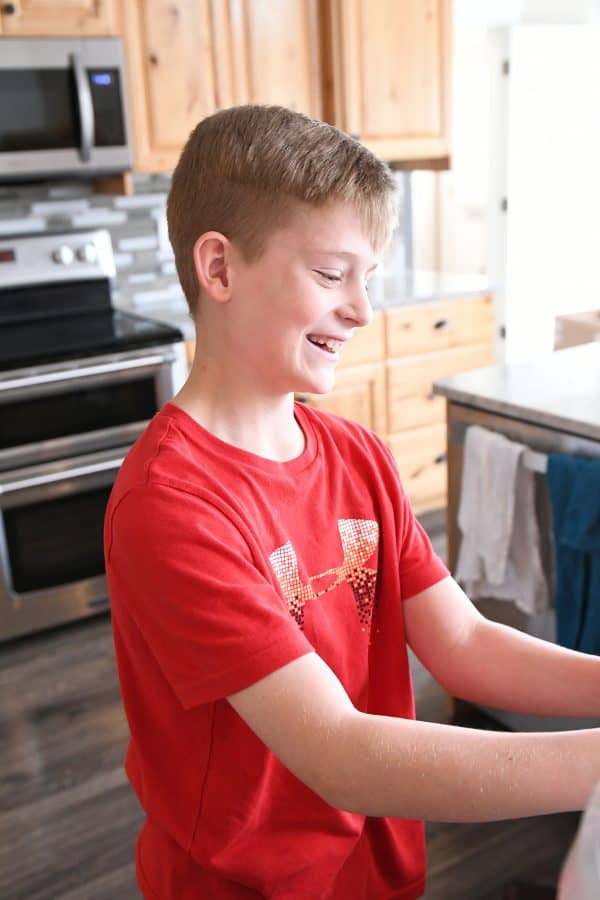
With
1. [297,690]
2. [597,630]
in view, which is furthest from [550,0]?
[297,690]

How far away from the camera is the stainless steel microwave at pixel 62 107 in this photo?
267 cm

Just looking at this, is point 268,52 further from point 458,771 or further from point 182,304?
point 458,771

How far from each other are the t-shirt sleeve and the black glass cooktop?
193 cm

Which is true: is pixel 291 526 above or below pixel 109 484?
above

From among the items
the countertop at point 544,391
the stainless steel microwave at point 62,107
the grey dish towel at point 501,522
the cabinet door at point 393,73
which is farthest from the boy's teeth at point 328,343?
the cabinet door at point 393,73

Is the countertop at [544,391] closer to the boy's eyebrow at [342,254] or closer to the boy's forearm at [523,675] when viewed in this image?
the boy's forearm at [523,675]

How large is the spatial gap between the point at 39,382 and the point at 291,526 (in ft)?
6.21

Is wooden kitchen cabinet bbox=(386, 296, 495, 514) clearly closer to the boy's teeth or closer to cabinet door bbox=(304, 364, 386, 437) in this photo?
cabinet door bbox=(304, 364, 386, 437)

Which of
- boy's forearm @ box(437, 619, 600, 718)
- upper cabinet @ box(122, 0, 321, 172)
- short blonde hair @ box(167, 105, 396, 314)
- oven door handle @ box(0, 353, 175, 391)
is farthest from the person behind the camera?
upper cabinet @ box(122, 0, 321, 172)

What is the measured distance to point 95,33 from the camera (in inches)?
109

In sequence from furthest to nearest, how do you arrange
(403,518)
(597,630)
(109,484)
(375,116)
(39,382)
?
1. (375,116)
2. (109,484)
3. (39,382)
4. (597,630)
5. (403,518)

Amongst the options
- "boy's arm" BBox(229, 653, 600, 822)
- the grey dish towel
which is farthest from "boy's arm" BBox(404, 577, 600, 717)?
the grey dish towel

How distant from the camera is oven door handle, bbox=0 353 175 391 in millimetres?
2572

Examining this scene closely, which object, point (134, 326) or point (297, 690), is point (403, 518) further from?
point (134, 326)
